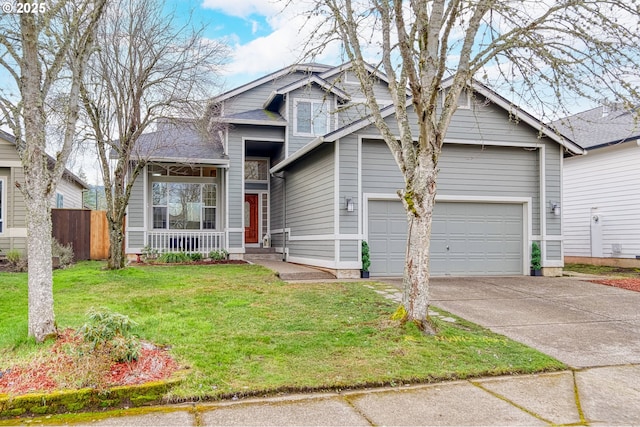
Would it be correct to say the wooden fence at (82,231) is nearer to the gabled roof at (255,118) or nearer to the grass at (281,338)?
the gabled roof at (255,118)

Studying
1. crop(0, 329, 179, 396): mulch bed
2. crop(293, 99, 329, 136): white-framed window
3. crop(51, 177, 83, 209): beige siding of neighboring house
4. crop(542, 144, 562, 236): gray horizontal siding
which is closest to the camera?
crop(0, 329, 179, 396): mulch bed

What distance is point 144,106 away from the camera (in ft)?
39.8

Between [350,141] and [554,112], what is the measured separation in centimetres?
540

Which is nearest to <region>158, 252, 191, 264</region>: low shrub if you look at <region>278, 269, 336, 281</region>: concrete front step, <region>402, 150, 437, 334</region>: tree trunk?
<region>278, 269, 336, 281</region>: concrete front step

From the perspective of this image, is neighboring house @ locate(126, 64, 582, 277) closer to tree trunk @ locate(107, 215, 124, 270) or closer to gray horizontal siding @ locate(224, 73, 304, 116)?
gray horizontal siding @ locate(224, 73, 304, 116)

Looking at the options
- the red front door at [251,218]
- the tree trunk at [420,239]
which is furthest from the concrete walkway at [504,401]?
the red front door at [251,218]

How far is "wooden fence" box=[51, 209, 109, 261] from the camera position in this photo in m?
15.3

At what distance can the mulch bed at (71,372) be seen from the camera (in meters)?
3.84

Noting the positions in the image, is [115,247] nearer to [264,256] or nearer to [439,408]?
[264,256]

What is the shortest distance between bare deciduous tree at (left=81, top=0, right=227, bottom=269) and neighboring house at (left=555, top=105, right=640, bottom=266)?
11.5 meters

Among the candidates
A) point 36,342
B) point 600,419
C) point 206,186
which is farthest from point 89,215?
point 600,419

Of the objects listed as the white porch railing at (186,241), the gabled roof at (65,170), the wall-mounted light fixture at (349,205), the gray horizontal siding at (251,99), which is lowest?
the white porch railing at (186,241)

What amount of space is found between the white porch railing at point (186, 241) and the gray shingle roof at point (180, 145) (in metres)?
2.50

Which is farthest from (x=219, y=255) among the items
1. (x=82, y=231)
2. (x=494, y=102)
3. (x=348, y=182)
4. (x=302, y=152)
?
(x=494, y=102)
